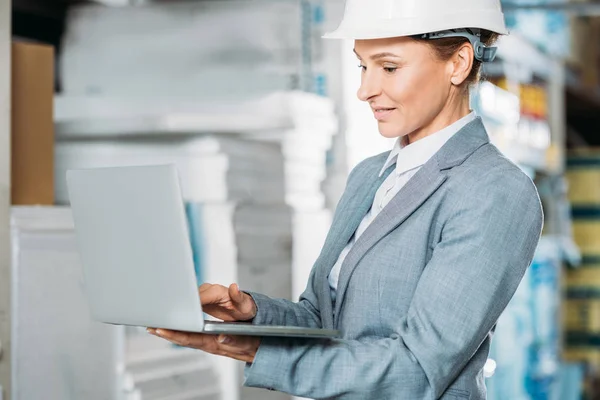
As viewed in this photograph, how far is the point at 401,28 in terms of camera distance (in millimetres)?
1590

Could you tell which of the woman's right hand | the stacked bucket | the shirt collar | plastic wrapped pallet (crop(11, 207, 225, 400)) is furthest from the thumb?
the stacked bucket

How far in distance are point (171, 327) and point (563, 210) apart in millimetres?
4532

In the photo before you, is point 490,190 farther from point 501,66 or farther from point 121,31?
point 501,66

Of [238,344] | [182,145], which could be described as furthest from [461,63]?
[182,145]

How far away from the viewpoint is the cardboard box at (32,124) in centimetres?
253

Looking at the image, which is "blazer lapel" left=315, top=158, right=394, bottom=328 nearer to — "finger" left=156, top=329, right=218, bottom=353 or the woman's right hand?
the woman's right hand

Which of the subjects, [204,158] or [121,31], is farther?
[121,31]

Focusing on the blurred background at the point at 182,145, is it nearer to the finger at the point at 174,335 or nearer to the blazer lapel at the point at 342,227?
the blazer lapel at the point at 342,227

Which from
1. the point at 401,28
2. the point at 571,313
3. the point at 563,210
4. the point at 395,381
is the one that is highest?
the point at 401,28

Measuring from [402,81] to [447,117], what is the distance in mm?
129

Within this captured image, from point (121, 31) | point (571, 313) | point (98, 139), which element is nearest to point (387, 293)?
point (98, 139)

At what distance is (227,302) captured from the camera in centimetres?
162

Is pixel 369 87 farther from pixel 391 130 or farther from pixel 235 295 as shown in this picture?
pixel 235 295

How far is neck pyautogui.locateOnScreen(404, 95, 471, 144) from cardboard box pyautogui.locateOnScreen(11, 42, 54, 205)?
1.23 metres
